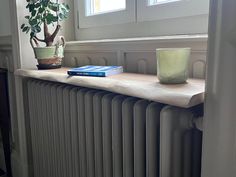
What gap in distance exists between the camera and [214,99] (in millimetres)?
614

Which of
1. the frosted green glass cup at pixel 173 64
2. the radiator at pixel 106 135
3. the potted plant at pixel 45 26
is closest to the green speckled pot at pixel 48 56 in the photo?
the potted plant at pixel 45 26

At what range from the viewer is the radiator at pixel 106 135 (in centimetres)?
77

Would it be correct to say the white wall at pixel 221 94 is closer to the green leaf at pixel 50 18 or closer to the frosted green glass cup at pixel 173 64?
the frosted green glass cup at pixel 173 64

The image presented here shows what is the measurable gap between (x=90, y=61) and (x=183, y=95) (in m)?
0.86

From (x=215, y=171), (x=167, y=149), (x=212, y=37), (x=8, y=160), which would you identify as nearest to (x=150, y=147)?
(x=167, y=149)

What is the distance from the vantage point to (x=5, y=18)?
1.72 meters

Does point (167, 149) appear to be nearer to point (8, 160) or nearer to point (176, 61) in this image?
point (176, 61)

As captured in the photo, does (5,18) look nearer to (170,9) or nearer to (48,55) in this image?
(48,55)

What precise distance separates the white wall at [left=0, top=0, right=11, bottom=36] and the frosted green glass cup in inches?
49.4

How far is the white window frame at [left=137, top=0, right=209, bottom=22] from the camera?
1007mm

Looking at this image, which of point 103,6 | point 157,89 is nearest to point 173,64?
point 157,89

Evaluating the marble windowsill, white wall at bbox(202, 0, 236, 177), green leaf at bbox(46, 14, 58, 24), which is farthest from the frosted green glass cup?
green leaf at bbox(46, 14, 58, 24)

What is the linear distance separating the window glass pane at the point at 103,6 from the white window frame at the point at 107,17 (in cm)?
3

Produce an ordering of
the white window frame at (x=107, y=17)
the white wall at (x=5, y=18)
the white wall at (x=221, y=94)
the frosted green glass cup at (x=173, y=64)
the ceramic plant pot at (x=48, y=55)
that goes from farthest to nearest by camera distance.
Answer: the white wall at (x=5, y=18), the ceramic plant pot at (x=48, y=55), the white window frame at (x=107, y=17), the frosted green glass cup at (x=173, y=64), the white wall at (x=221, y=94)
